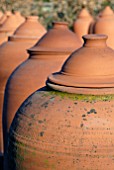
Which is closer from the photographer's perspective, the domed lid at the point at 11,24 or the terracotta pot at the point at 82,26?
the domed lid at the point at 11,24

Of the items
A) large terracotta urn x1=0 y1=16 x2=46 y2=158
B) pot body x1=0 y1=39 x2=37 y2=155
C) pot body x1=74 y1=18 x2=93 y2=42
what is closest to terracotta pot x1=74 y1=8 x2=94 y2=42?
pot body x1=74 y1=18 x2=93 y2=42

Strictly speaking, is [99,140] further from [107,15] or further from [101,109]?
[107,15]

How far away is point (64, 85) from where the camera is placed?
8.79ft

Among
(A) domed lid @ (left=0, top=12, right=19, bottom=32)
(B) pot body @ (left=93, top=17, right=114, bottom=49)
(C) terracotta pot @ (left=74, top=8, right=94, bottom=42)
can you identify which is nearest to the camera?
(B) pot body @ (left=93, top=17, right=114, bottom=49)

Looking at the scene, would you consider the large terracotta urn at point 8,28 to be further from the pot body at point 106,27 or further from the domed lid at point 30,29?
the pot body at point 106,27

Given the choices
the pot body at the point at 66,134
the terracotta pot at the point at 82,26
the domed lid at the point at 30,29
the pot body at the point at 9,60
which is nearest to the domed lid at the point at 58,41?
the pot body at the point at 9,60

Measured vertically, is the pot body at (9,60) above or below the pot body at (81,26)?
above

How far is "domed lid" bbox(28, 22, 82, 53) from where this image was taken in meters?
4.48

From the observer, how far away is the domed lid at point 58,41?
448cm

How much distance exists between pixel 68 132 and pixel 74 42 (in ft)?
7.43

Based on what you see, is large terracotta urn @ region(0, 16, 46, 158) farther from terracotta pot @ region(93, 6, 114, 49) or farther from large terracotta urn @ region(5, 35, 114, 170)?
large terracotta urn @ region(5, 35, 114, 170)

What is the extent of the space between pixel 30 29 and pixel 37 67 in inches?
82.6

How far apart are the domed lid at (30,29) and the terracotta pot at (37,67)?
4.64 feet

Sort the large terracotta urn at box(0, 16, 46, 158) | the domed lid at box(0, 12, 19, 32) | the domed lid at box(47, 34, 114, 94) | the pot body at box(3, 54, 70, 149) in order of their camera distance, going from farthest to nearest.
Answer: the domed lid at box(0, 12, 19, 32) < the large terracotta urn at box(0, 16, 46, 158) < the pot body at box(3, 54, 70, 149) < the domed lid at box(47, 34, 114, 94)
